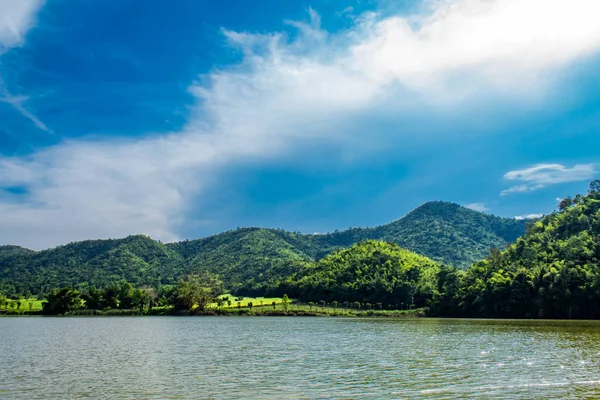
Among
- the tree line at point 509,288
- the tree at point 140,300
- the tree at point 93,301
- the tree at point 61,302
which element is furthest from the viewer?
the tree at point 140,300

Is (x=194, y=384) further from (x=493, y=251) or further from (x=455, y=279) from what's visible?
(x=493, y=251)

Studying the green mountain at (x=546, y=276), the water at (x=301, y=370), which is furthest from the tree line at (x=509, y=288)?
the water at (x=301, y=370)

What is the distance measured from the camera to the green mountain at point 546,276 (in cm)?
13000

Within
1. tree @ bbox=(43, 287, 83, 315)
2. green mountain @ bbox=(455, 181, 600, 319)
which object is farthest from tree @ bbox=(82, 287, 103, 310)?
green mountain @ bbox=(455, 181, 600, 319)

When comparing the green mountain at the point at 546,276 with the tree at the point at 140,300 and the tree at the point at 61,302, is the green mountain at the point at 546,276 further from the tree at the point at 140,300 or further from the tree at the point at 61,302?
the tree at the point at 61,302

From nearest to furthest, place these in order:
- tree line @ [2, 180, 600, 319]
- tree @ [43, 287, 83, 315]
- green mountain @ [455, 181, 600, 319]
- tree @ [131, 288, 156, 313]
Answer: green mountain @ [455, 181, 600, 319], tree line @ [2, 180, 600, 319], tree @ [43, 287, 83, 315], tree @ [131, 288, 156, 313]

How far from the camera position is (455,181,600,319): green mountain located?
130 metres

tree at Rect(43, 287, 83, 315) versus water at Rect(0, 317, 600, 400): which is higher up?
tree at Rect(43, 287, 83, 315)

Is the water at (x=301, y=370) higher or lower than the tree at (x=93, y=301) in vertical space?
lower

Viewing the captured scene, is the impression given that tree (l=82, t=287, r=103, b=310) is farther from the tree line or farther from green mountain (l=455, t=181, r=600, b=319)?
green mountain (l=455, t=181, r=600, b=319)

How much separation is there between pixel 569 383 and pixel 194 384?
82.4ft

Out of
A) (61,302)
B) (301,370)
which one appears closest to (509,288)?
(301,370)

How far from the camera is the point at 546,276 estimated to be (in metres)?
136

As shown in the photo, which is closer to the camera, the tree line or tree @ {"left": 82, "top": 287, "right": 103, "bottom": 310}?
the tree line
